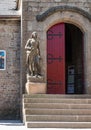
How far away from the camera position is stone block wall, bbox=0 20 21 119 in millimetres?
15227

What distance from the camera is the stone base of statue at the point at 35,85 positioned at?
14008mm

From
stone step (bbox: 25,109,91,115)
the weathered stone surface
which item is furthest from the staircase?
the weathered stone surface

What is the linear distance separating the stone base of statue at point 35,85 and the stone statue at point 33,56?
0.22m

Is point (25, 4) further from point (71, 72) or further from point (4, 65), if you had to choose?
point (71, 72)

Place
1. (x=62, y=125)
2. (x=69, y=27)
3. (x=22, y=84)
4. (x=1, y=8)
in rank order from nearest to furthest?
(x=62, y=125) → (x=22, y=84) → (x=1, y=8) → (x=69, y=27)

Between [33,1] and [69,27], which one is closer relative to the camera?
[33,1]

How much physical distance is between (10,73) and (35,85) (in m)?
1.75

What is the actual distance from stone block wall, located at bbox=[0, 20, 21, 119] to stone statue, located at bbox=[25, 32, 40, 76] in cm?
130

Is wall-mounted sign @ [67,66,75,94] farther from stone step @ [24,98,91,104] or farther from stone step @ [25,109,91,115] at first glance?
stone step @ [25,109,91,115]

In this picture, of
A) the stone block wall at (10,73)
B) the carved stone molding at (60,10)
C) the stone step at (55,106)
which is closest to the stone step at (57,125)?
the stone step at (55,106)

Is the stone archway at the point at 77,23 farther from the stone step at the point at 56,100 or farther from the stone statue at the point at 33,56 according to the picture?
the stone step at the point at 56,100

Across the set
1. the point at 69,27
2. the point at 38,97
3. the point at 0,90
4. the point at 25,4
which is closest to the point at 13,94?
the point at 0,90

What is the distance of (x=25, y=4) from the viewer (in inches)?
592

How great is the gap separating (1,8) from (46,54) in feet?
10.7
